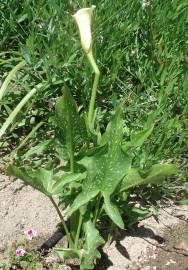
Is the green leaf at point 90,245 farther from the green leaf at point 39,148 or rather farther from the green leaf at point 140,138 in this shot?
the green leaf at point 39,148

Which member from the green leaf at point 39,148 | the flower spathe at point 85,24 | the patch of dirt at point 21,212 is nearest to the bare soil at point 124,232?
the patch of dirt at point 21,212

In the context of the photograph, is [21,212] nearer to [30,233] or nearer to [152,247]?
[30,233]

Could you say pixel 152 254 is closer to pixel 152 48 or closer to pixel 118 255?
pixel 118 255

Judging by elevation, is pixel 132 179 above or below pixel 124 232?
above

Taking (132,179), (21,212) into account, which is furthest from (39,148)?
(132,179)

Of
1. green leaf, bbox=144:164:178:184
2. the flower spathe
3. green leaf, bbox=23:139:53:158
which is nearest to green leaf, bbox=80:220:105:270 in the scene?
green leaf, bbox=144:164:178:184

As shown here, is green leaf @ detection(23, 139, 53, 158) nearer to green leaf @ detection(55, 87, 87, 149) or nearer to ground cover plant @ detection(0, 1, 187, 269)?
ground cover plant @ detection(0, 1, 187, 269)
